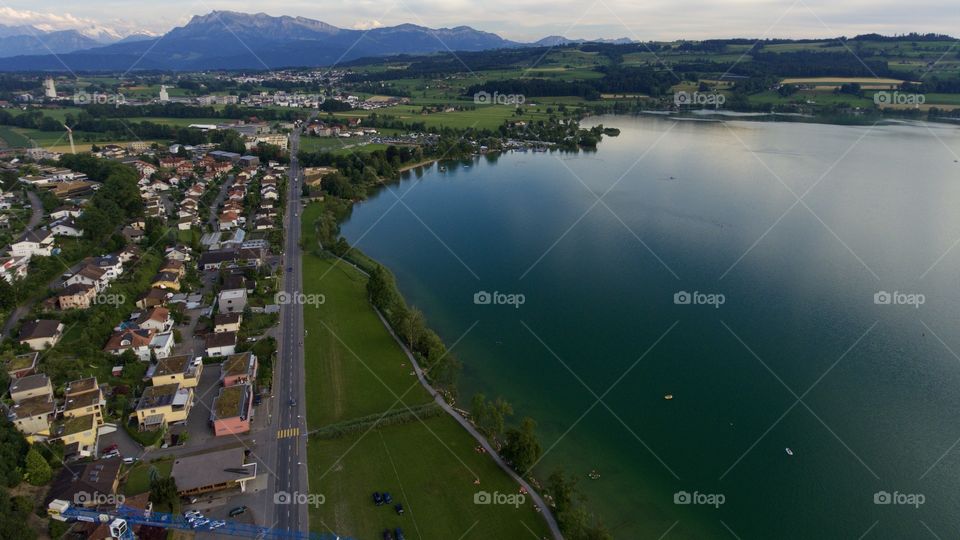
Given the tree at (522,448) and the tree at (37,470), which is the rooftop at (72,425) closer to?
the tree at (37,470)

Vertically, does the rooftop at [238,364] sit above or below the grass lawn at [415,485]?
above

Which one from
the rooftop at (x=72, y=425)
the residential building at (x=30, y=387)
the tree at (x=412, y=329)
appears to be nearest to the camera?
the rooftop at (x=72, y=425)

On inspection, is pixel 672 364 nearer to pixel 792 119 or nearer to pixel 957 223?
pixel 957 223

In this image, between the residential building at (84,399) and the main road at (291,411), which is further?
the residential building at (84,399)

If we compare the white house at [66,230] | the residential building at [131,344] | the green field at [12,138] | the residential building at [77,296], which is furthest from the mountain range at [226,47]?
the residential building at [131,344]

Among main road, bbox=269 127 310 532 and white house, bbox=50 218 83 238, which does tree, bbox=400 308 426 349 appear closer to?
main road, bbox=269 127 310 532

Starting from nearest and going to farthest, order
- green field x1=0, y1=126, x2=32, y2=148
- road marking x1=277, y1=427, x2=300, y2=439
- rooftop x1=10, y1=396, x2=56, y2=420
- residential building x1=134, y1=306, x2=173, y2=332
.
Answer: rooftop x1=10, y1=396, x2=56, y2=420
road marking x1=277, y1=427, x2=300, y2=439
residential building x1=134, y1=306, x2=173, y2=332
green field x1=0, y1=126, x2=32, y2=148

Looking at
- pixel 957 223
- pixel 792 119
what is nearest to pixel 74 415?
pixel 957 223

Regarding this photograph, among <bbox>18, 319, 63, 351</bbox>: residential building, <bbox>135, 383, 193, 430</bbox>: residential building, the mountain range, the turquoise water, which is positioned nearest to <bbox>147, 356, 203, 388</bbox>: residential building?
<bbox>135, 383, 193, 430</bbox>: residential building
